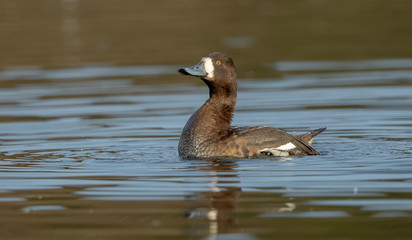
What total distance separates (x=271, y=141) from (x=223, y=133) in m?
0.55

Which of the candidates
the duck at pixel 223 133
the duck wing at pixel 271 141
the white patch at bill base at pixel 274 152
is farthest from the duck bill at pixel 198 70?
the white patch at bill base at pixel 274 152

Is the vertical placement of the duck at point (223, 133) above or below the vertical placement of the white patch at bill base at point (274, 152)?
above

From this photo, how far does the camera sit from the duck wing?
9.34 meters

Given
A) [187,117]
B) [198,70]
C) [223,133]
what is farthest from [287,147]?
[187,117]

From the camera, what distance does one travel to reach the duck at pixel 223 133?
30.7 ft

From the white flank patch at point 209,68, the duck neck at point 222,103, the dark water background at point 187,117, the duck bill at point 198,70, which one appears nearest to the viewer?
the dark water background at point 187,117

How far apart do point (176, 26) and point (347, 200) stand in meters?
16.0

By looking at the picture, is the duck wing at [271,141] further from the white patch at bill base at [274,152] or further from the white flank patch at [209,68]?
the white flank patch at [209,68]

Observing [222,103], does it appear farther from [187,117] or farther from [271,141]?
[187,117]

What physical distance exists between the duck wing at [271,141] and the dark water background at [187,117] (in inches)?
10.7

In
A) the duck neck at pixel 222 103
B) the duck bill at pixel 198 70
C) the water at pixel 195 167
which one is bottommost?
the water at pixel 195 167

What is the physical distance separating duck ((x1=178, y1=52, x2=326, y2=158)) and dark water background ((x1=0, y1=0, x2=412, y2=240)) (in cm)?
24

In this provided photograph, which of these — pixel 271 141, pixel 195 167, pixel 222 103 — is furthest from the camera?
pixel 222 103

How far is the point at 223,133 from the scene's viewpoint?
31.7 feet
